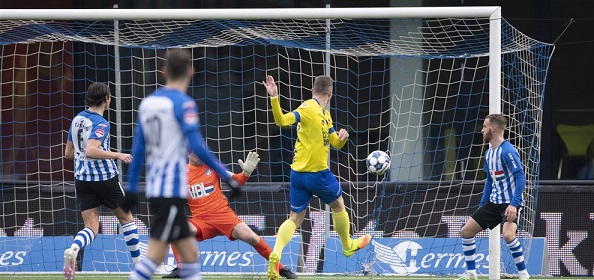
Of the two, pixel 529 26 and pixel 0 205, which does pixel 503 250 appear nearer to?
pixel 529 26

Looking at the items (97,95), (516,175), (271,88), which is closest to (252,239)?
(271,88)

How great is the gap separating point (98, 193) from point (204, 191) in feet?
3.06

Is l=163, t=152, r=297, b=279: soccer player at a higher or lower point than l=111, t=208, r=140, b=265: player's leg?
higher

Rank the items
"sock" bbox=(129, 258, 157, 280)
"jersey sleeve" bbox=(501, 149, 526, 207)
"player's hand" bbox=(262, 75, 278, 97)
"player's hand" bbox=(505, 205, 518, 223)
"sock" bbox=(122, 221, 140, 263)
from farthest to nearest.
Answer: "sock" bbox=(122, 221, 140, 263) < "jersey sleeve" bbox=(501, 149, 526, 207) < "player's hand" bbox=(505, 205, 518, 223) < "player's hand" bbox=(262, 75, 278, 97) < "sock" bbox=(129, 258, 157, 280)

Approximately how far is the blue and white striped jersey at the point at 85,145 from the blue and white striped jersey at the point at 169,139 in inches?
117

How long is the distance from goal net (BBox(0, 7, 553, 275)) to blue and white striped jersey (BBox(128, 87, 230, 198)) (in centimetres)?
379

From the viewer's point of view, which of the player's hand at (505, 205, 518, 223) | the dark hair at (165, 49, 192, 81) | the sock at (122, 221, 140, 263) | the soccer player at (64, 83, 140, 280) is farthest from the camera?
the sock at (122, 221, 140, 263)

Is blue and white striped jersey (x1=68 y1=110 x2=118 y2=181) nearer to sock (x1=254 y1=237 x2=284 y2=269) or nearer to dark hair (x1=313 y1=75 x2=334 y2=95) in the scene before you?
sock (x1=254 y1=237 x2=284 y2=269)

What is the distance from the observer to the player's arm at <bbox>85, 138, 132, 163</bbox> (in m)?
8.64

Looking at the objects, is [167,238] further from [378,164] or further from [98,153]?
[378,164]

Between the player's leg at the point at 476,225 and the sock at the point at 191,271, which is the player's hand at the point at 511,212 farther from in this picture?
the sock at the point at 191,271

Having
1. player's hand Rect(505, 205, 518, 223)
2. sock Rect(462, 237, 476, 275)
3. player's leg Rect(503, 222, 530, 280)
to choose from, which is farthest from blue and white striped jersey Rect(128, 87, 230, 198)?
player's leg Rect(503, 222, 530, 280)

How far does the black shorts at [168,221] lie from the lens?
5871 millimetres

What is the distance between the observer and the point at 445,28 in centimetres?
1189
